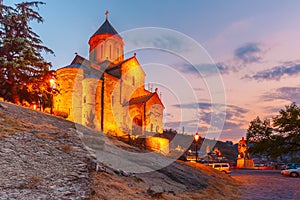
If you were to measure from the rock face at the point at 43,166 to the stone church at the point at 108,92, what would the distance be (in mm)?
24076

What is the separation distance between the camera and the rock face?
609cm

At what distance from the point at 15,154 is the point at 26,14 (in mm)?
22895

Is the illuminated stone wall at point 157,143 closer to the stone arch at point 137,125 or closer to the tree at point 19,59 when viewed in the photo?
the stone arch at point 137,125

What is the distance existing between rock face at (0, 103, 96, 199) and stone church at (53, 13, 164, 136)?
2408 centimetres

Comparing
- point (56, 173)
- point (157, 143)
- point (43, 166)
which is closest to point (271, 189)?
point (56, 173)

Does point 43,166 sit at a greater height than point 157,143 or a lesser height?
greater

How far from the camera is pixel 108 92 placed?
120 ft

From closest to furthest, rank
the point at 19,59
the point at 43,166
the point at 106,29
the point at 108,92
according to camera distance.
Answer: the point at 43,166
the point at 19,59
the point at 108,92
the point at 106,29

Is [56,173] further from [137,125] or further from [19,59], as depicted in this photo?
[137,125]

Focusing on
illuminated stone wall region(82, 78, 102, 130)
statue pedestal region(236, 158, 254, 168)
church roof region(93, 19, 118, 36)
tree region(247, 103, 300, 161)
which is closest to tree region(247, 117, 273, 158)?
tree region(247, 103, 300, 161)

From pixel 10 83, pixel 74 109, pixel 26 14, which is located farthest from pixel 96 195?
pixel 74 109

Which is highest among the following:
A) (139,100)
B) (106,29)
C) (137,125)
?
(106,29)

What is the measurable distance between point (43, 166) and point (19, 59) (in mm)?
19252

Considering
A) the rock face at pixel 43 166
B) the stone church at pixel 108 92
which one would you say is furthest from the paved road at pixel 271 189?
the stone church at pixel 108 92
